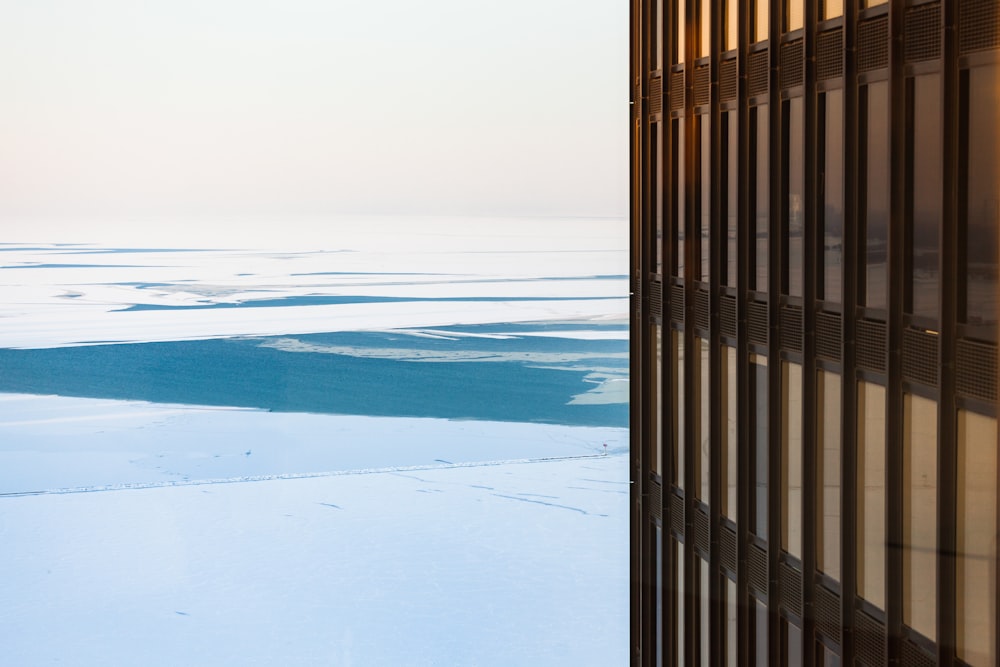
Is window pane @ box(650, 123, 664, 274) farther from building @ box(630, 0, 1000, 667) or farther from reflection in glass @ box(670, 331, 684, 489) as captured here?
reflection in glass @ box(670, 331, 684, 489)

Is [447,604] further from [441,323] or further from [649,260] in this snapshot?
[649,260]

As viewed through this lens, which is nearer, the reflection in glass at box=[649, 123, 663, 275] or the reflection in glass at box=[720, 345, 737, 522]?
the reflection in glass at box=[720, 345, 737, 522]

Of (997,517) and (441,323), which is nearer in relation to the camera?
(997,517)

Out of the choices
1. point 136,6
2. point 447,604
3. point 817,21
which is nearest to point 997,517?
point 817,21

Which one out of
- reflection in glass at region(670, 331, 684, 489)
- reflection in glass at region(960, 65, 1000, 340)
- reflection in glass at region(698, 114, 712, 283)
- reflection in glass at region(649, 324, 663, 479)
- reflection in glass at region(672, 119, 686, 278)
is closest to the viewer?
reflection in glass at region(960, 65, 1000, 340)

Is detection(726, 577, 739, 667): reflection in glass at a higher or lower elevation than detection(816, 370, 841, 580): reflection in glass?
lower

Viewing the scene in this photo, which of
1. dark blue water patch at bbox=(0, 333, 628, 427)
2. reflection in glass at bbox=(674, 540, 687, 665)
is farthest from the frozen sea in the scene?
reflection in glass at bbox=(674, 540, 687, 665)
